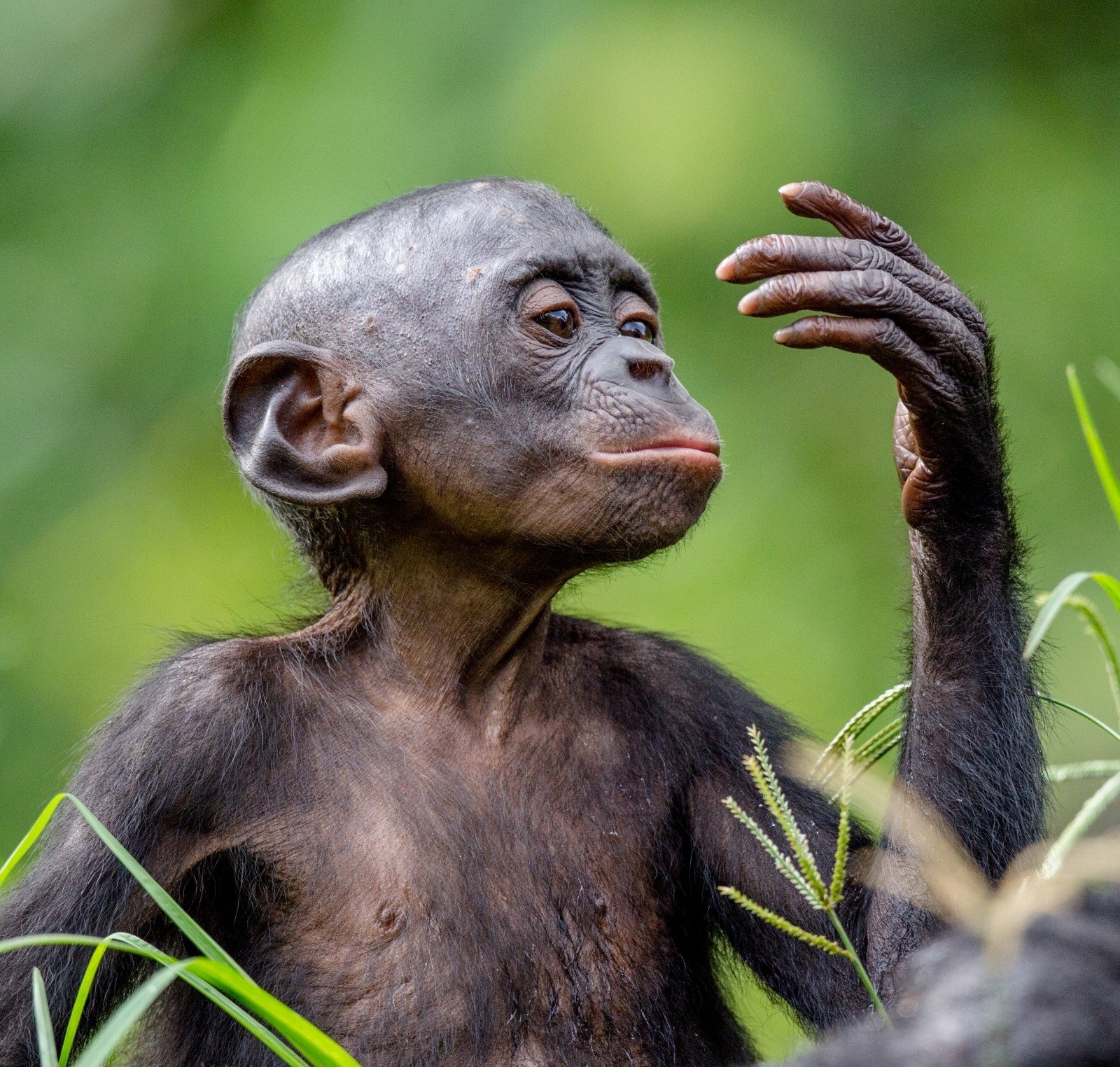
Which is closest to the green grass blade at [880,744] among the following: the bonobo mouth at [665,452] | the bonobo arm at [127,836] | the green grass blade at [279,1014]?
the bonobo mouth at [665,452]

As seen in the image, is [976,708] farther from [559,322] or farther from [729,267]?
[559,322]

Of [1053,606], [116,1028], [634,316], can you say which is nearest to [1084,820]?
[1053,606]

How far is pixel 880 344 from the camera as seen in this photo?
327 centimetres

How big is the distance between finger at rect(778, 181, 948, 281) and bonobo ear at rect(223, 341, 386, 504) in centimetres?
121

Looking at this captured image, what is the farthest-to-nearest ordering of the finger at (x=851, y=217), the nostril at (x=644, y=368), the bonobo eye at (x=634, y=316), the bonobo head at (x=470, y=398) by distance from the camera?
the bonobo eye at (x=634, y=316) → the nostril at (x=644, y=368) → the bonobo head at (x=470, y=398) → the finger at (x=851, y=217)

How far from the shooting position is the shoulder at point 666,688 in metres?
3.92

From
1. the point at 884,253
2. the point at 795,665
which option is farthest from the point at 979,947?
the point at 795,665

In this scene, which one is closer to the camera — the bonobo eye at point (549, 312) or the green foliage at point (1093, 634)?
the green foliage at point (1093, 634)

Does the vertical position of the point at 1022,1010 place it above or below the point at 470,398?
below

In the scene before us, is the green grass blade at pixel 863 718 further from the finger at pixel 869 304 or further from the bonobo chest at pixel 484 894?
the finger at pixel 869 304

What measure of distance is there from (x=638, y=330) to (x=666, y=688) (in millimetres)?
998

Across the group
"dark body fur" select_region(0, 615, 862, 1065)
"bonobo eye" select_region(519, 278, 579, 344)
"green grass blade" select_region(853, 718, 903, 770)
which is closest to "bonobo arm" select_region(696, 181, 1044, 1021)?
"green grass blade" select_region(853, 718, 903, 770)

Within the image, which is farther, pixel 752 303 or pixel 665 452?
pixel 665 452

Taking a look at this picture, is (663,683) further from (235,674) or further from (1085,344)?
(1085,344)
